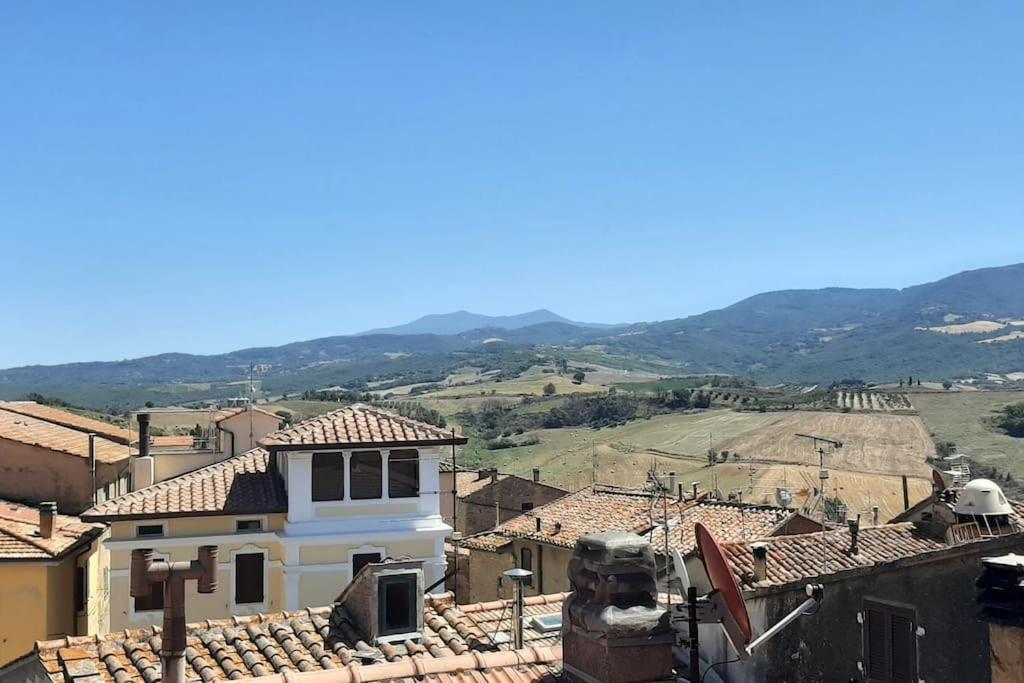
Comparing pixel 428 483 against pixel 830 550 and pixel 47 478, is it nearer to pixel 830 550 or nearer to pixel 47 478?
pixel 830 550

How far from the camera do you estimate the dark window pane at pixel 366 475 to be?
21812 mm

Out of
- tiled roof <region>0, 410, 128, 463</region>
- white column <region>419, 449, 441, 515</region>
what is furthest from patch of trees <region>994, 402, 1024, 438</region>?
tiled roof <region>0, 410, 128, 463</region>

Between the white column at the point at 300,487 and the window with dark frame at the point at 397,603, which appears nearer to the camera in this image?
the window with dark frame at the point at 397,603

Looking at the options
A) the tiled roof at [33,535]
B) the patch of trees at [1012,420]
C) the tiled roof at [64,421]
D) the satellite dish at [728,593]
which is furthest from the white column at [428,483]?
Answer: the patch of trees at [1012,420]

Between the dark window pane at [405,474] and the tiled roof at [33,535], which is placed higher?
the dark window pane at [405,474]

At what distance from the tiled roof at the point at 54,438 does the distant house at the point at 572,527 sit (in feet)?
38.2

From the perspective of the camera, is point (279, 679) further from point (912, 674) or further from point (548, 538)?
point (548, 538)

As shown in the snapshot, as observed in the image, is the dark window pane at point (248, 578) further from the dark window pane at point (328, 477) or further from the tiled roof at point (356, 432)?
the tiled roof at point (356, 432)

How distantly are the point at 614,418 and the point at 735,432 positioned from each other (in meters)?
27.4

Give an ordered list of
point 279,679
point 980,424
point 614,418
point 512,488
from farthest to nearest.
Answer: point 614,418
point 980,424
point 512,488
point 279,679

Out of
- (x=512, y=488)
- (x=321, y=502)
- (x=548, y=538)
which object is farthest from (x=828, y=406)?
(x=321, y=502)

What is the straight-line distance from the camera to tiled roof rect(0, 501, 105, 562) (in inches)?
788

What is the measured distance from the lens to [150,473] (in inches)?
1040

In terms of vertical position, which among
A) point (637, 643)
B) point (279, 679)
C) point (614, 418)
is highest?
point (637, 643)
